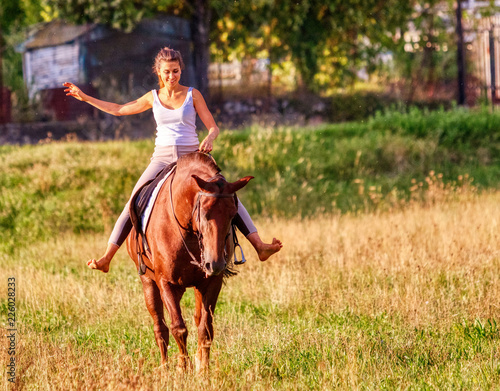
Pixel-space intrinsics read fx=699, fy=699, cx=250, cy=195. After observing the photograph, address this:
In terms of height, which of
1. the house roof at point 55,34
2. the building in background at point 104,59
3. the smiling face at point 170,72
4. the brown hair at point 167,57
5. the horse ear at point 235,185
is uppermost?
the house roof at point 55,34

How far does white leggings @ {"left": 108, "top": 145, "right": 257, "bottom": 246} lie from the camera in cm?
580

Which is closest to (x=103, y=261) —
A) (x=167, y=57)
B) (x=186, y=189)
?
(x=186, y=189)

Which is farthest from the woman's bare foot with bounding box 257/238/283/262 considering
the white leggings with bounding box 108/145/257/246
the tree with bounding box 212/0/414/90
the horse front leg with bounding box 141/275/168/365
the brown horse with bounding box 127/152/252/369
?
the tree with bounding box 212/0/414/90

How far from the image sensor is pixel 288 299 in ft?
25.8

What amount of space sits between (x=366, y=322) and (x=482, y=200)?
7.16 meters

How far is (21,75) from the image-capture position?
25.8 meters

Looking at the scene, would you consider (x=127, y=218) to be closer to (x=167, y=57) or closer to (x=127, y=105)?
(x=127, y=105)

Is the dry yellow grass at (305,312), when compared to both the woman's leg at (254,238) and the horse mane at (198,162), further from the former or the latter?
the horse mane at (198,162)

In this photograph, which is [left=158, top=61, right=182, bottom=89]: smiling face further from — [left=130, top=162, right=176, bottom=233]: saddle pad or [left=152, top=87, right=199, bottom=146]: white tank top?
[left=130, top=162, right=176, bottom=233]: saddle pad

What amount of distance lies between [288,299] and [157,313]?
6.87 ft

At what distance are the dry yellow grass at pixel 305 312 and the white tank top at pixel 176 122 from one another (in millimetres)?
1781

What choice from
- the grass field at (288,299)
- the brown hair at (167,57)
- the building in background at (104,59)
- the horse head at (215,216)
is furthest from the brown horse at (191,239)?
the building in background at (104,59)

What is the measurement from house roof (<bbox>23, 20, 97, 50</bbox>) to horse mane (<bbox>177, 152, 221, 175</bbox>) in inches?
751

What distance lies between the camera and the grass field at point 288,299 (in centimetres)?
550
